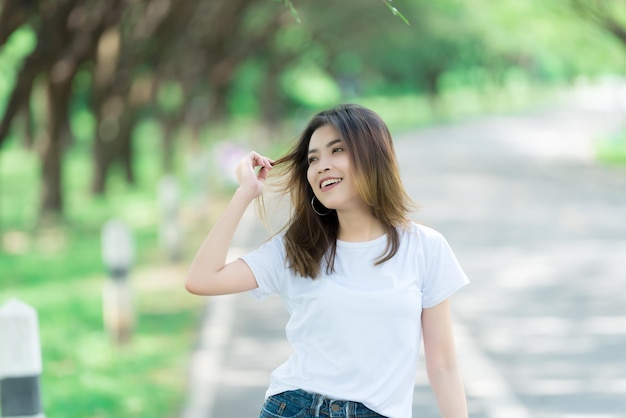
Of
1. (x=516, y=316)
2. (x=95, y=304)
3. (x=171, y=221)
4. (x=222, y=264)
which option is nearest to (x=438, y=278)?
(x=222, y=264)

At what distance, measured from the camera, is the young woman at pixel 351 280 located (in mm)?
3055

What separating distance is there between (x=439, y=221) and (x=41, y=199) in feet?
23.9

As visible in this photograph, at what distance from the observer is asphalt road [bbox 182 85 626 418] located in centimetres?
751

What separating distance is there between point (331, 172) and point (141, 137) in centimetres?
5939

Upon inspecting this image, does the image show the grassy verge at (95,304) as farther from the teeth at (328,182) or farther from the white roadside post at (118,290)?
the teeth at (328,182)

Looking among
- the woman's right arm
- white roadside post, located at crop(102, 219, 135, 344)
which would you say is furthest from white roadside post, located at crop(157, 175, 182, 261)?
the woman's right arm

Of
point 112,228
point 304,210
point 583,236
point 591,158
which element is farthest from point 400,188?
point 591,158

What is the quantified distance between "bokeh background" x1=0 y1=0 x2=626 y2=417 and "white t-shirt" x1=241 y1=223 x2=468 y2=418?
90 cm

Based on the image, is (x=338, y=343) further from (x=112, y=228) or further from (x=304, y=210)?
(x=112, y=228)

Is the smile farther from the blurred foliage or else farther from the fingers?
the blurred foliage

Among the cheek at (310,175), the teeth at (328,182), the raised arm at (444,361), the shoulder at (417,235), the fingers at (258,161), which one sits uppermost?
the fingers at (258,161)

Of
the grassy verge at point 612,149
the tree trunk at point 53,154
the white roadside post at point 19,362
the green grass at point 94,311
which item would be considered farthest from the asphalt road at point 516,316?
the grassy verge at point 612,149

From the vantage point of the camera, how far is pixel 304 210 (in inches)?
132

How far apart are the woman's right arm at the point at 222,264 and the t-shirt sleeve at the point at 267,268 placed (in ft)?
0.07
